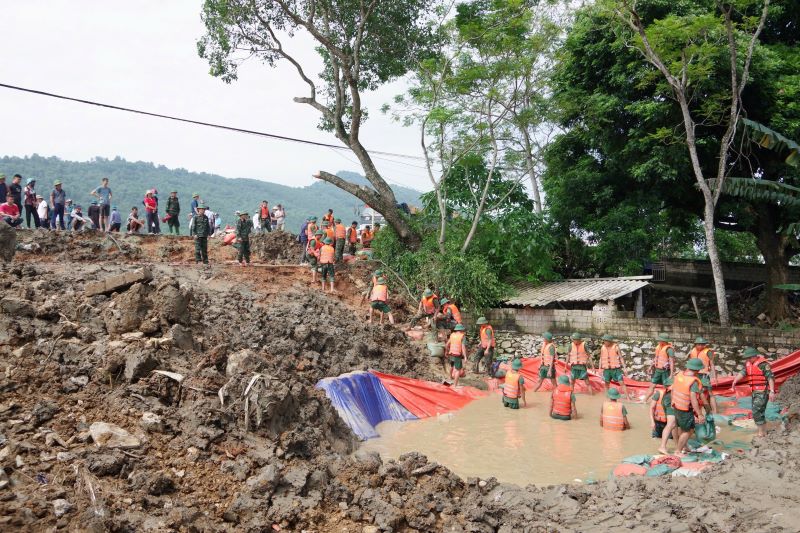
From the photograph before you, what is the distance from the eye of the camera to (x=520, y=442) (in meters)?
10.8

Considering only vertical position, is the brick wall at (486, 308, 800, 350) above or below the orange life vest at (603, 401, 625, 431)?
above

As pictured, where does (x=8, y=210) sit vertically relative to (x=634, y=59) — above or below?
below

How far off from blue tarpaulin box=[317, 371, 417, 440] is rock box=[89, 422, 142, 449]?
13.2ft

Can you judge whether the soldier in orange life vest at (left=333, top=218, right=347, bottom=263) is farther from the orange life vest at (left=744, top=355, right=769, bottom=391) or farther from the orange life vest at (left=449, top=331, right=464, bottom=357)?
the orange life vest at (left=744, top=355, right=769, bottom=391)

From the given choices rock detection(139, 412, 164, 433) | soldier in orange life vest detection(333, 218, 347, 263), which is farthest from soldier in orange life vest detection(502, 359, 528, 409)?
soldier in orange life vest detection(333, 218, 347, 263)

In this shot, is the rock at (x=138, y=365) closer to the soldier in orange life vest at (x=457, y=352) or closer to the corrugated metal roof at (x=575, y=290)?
the soldier in orange life vest at (x=457, y=352)

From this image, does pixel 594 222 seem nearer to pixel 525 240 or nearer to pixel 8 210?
pixel 525 240

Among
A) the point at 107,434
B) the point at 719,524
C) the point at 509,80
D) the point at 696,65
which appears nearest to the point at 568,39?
the point at 509,80

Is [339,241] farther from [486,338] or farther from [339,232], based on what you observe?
[486,338]

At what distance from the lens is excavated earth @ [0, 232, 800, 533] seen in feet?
20.0

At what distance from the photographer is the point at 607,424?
11664mm

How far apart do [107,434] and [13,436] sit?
0.89 meters

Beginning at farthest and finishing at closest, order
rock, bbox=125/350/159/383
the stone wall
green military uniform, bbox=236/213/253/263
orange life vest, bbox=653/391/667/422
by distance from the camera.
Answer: green military uniform, bbox=236/213/253/263 < the stone wall < orange life vest, bbox=653/391/667/422 < rock, bbox=125/350/159/383

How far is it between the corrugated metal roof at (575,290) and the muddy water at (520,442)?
4.27 meters
